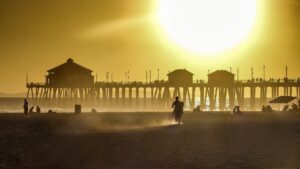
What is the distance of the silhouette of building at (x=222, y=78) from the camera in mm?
110688

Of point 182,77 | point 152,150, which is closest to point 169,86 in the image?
point 182,77

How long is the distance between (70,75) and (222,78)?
27.4 m

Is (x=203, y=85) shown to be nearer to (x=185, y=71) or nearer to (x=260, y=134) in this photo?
(x=185, y=71)

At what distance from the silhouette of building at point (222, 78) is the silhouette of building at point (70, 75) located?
23.0 metres

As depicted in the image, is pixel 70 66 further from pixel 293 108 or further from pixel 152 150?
pixel 152 150

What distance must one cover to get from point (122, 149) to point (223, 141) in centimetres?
602

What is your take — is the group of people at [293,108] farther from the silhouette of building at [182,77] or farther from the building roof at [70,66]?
the building roof at [70,66]

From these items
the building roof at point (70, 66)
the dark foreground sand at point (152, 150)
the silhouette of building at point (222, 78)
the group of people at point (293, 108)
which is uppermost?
the building roof at point (70, 66)

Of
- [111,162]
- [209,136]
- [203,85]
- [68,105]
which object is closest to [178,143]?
[209,136]

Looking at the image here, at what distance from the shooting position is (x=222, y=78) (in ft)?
365

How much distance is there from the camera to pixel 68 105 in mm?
127812

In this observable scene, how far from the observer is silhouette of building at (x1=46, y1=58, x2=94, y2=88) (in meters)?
114

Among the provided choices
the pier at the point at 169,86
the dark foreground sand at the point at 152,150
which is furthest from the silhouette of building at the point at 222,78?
the dark foreground sand at the point at 152,150

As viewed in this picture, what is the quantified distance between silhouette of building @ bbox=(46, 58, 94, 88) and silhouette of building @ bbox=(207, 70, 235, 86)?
23.0 metres
